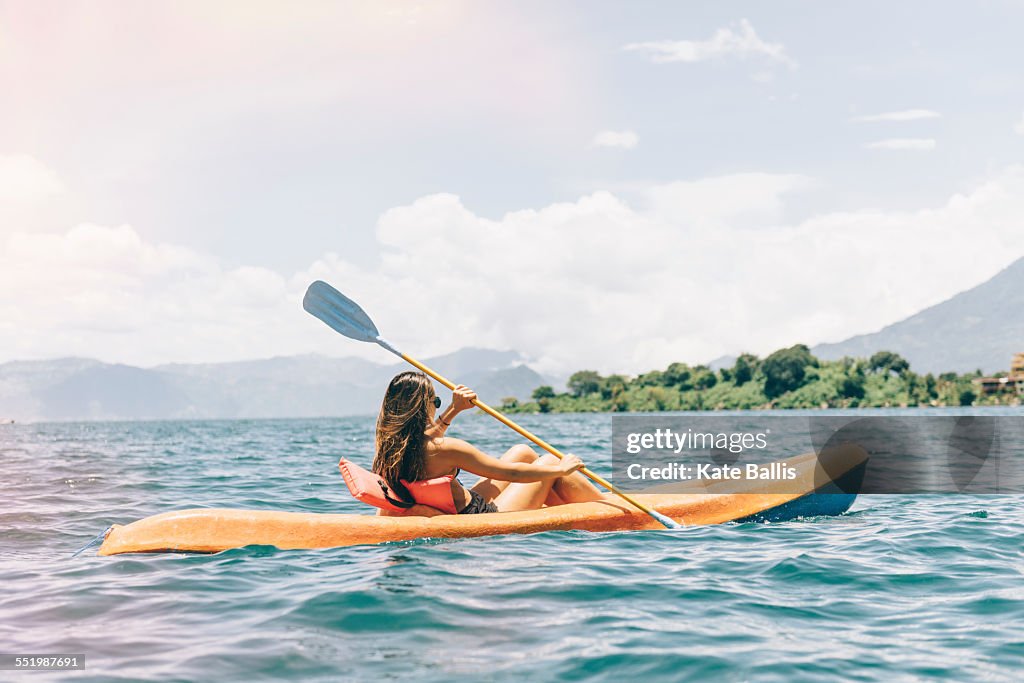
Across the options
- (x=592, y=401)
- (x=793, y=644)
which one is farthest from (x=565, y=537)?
(x=592, y=401)

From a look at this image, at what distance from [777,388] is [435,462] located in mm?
110055

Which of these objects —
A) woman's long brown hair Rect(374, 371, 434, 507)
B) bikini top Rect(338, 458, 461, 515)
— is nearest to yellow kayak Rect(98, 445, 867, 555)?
bikini top Rect(338, 458, 461, 515)

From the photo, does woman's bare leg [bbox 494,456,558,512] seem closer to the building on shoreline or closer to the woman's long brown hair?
the woman's long brown hair

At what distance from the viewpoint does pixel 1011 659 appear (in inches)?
178

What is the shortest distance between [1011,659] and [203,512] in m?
5.95

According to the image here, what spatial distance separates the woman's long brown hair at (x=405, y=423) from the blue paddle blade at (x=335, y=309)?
2173 millimetres

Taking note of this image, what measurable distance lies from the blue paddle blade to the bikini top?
2.00m

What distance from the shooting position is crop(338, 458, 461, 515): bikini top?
741 centimetres

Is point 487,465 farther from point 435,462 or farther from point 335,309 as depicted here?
point 335,309

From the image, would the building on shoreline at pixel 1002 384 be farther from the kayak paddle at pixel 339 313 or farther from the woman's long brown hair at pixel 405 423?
the woman's long brown hair at pixel 405 423

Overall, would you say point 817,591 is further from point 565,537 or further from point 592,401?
point 592,401

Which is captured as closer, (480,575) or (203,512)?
(480,575)

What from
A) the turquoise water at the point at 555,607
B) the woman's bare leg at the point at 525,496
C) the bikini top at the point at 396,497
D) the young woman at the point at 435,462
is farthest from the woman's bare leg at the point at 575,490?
the bikini top at the point at 396,497

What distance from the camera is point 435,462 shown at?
7.26 metres
